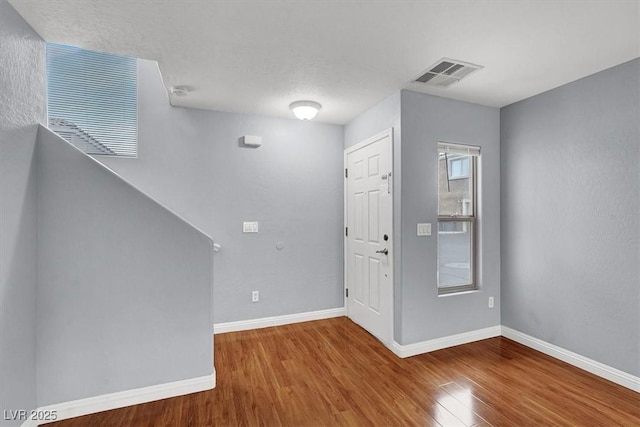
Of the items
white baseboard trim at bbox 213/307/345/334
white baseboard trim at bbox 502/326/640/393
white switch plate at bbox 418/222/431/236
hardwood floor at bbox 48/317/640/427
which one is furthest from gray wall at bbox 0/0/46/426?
white baseboard trim at bbox 502/326/640/393

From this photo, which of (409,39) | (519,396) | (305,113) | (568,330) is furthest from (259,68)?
(568,330)

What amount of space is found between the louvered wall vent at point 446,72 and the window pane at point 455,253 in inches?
54.2

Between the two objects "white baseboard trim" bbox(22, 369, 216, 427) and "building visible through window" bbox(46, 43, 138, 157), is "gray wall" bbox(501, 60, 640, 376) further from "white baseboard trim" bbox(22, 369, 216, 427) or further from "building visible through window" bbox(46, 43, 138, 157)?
"building visible through window" bbox(46, 43, 138, 157)

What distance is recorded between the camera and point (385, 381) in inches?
97.1

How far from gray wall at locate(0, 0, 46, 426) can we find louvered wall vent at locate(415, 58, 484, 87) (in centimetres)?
282

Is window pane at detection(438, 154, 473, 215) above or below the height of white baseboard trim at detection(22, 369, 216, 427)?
above

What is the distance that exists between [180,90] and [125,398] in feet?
8.62

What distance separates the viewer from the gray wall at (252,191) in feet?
10.9

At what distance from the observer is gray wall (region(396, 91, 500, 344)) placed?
295 centimetres

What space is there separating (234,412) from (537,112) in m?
3.80

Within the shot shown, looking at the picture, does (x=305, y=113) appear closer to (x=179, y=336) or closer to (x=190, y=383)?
(x=179, y=336)

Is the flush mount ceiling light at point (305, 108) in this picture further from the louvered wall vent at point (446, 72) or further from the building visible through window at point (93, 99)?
the building visible through window at point (93, 99)

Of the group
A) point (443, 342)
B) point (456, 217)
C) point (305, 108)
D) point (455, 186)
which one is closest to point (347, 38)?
point (305, 108)

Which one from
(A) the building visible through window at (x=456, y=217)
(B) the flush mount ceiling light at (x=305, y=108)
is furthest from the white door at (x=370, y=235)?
(B) the flush mount ceiling light at (x=305, y=108)
